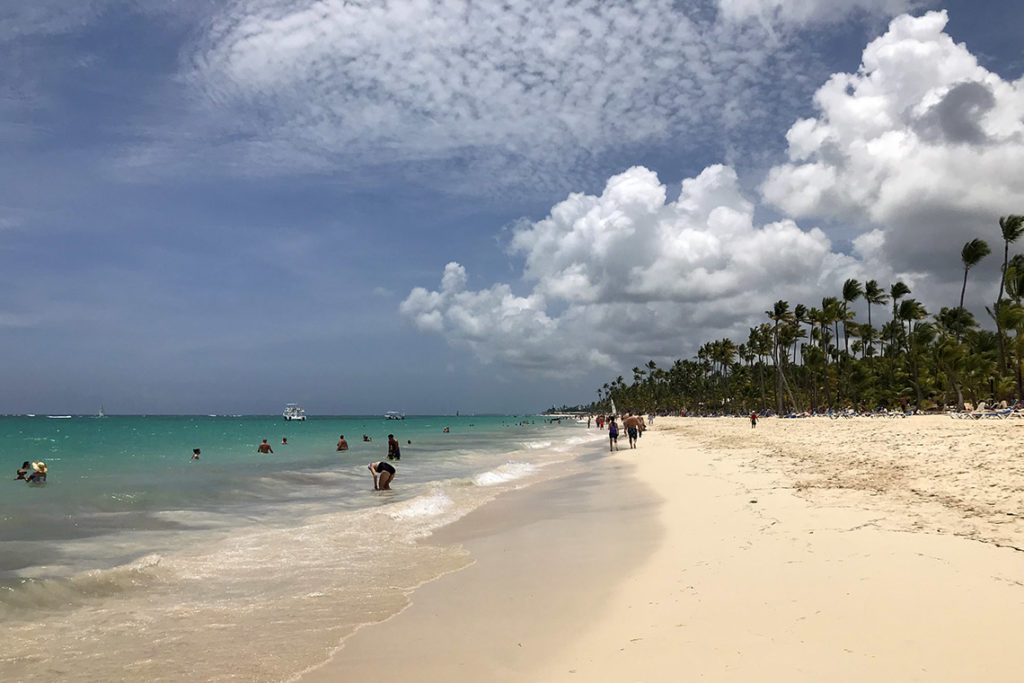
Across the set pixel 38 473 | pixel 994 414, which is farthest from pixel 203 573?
pixel 994 414

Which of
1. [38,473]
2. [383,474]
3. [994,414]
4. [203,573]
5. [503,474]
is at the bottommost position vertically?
[503,474]

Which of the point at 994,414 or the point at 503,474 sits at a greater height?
the point at 994,414

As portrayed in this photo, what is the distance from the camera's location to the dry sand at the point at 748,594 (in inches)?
197

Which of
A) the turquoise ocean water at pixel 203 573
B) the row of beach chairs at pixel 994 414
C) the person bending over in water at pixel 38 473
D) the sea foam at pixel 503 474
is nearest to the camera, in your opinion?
the turquoise ocean water at pixel 203 573

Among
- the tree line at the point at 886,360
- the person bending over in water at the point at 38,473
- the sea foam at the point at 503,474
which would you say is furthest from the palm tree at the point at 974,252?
the person bending over in water at the point at 38,473

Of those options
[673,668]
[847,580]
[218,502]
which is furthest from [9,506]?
[847,580]

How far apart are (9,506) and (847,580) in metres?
22.6

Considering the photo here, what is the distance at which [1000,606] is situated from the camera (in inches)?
218

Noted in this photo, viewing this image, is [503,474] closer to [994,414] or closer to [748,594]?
[748,594]

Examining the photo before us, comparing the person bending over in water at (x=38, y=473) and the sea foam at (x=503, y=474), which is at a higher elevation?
the person bending over in water at (x=38, y=473)

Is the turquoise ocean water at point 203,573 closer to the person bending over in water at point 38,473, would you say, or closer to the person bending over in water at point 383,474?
the person bending over in water at point 383,474

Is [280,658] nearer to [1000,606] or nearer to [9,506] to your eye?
[1000,606]

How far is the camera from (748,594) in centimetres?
666

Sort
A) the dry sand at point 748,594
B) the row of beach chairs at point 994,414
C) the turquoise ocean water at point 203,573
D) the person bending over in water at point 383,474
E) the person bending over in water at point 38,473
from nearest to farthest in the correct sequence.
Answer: the dry sand at point 748,594 < the turquoise ocean water at point 203,573 < the person bending over in water at point 383,474 < the person bending over in water at point 38,473 < the row of beach chairs at point 994,414
